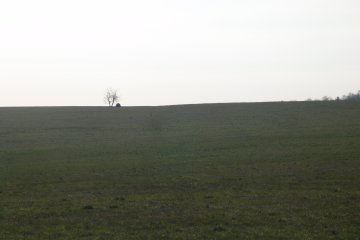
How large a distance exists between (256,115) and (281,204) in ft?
185

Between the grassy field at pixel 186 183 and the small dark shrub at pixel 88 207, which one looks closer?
the grassy field at pixel 186 183

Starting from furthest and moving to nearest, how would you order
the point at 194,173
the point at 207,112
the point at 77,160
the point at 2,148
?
the point at 207,112, the point at 2,148, the point at 77,160, the point at 194,173

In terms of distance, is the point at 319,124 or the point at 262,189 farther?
the point at 319,124

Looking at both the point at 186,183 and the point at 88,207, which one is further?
the point at 186,183

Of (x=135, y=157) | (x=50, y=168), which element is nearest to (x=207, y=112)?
(x=135, y=157)

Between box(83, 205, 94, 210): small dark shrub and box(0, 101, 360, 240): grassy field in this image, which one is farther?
box(83, 205, 94, 210): small dark shrub

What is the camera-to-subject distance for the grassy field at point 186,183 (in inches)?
591

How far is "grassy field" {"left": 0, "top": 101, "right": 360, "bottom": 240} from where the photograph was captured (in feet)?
49.3

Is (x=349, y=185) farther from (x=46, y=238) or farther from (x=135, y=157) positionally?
(x=135, y=157)

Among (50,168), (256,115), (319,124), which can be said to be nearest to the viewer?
(50,168)

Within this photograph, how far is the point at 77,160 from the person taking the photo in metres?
36.1

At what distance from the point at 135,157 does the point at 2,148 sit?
1712 centimetres

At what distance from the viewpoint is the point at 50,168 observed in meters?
31.6

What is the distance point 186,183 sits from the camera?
2377 cm
